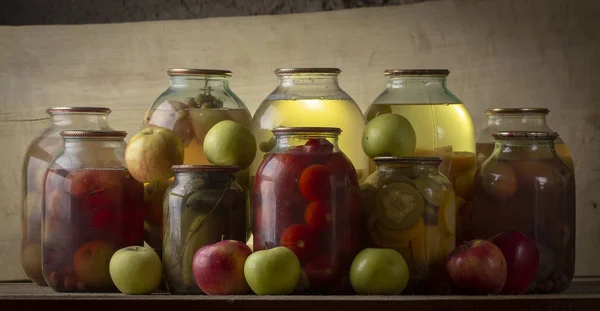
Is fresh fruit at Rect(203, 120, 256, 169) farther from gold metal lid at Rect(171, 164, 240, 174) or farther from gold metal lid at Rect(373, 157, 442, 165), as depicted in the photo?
gold metal lid at Rect(373, 157, 442, 165)

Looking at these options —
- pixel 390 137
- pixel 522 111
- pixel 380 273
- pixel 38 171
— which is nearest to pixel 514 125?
pixel 522 111

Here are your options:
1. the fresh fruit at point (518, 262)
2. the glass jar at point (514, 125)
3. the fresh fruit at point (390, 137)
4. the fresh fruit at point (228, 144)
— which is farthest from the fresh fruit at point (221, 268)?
the glass jar at point (514, 125)

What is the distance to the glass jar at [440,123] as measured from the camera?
4.49 ft

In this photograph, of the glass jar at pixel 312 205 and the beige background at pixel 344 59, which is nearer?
the glass jar at pixel 312 205

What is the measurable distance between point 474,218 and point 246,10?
23.3 inches

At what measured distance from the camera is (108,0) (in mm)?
1668

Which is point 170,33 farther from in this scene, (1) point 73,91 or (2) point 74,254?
(2) point 74,254

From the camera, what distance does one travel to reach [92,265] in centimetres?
127

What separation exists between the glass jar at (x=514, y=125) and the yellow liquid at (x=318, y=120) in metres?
0.22

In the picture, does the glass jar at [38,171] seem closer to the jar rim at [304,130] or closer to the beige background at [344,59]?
the beige background at [344,59]

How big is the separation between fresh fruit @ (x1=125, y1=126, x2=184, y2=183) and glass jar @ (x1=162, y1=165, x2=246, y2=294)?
5 centimetres

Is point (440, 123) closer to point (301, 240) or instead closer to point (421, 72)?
point (421, 72)
